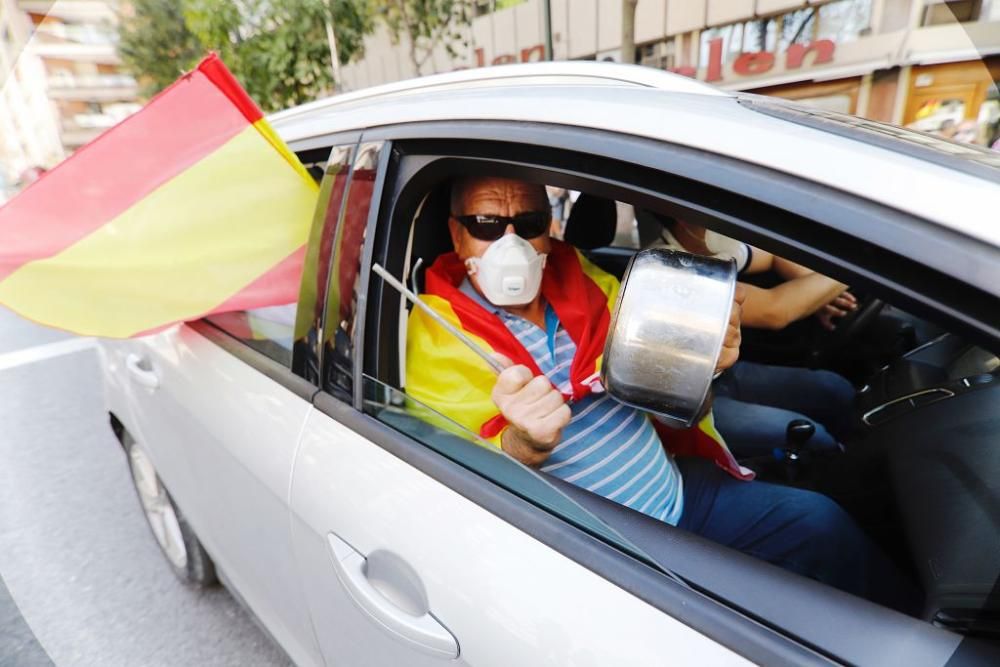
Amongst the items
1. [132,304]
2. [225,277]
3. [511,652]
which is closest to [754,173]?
[511,652]

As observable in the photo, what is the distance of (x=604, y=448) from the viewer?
1397 millimetres

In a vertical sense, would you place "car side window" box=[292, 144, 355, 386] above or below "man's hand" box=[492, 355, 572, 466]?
above

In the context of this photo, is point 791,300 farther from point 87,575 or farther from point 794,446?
point 87,575

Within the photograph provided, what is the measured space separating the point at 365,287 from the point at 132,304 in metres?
0.75

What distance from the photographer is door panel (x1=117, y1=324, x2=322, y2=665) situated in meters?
1.35

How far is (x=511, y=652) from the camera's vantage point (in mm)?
848

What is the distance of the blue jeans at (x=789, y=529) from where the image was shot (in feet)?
4.12

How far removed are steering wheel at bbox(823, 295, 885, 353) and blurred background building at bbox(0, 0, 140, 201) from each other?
2.74 m

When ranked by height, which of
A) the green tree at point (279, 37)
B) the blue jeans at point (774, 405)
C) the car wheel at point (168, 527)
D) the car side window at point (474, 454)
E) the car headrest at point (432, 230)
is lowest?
the car wheel at point (168, 527)

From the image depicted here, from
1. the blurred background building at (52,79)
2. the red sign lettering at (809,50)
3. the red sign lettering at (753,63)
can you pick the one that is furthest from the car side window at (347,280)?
the red sign lettering at (753,63)

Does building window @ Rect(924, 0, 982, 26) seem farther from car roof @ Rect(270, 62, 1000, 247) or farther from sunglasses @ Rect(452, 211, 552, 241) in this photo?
car roof @ Rect(270, 62, 1000, 247)

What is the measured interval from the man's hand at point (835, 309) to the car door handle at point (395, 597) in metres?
2.35

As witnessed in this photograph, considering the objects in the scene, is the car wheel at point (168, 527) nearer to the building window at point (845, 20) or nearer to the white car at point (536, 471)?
the white car at point (536, 471)

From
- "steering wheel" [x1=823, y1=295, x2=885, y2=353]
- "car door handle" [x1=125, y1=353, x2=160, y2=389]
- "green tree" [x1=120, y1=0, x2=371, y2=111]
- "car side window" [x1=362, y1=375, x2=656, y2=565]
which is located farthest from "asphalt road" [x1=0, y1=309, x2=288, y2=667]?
"green tree" [x1=120, y1=0, x2=371, y2=111]
